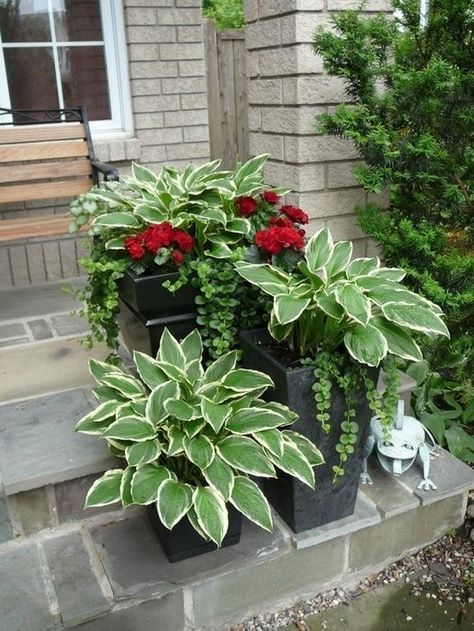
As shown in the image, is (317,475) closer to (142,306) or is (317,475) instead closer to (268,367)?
(268,367)

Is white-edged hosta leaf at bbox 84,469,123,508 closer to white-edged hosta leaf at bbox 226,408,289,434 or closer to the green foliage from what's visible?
white-edged hosta leaf at bbox 226,408,289,434

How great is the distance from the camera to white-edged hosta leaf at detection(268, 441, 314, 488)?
5.71 ft

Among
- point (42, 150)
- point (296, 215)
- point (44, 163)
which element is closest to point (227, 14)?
point (44, 163)

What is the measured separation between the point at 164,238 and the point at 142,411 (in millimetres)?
564

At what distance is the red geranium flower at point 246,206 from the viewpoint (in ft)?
7.43

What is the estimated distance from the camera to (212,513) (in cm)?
167

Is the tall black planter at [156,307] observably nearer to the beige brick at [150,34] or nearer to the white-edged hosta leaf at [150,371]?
the white-edged hosta leaf at [150,371]

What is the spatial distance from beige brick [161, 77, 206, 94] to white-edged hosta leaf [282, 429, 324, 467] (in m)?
3.03

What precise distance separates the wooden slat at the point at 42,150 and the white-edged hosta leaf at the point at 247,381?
2.32 meters

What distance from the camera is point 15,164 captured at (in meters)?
3.83

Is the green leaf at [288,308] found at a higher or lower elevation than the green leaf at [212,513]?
higher

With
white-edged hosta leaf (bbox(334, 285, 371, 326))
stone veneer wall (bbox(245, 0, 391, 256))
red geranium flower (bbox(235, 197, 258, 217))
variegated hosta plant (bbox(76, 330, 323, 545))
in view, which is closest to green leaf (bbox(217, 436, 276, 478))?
variegated hosta plant (bbox(76, 330, 323, 545))

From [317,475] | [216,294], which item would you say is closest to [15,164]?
[216,294]

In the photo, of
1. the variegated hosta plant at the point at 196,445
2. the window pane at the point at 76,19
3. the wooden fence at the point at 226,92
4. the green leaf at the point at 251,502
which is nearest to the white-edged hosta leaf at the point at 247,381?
the variegated hosta plant at the point at 196,445
